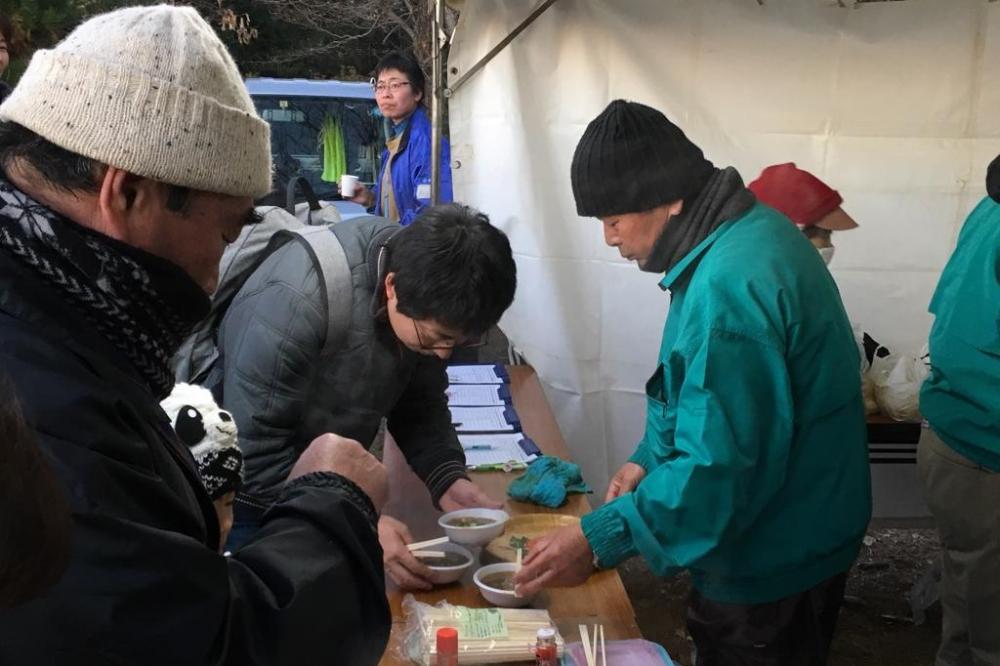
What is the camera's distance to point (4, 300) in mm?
743

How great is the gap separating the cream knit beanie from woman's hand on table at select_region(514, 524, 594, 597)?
927 mm

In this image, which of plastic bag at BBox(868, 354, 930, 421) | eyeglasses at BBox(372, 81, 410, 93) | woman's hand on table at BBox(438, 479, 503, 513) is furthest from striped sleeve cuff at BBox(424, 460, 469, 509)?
eyeglasses at BBox(372, 81, 410, 93)

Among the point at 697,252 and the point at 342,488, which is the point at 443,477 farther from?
the point at 342,488

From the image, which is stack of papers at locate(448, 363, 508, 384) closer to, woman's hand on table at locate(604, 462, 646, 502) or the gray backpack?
woman's hand on table at locate(604, 462, 646, 502)

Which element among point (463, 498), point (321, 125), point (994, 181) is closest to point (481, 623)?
point (463, 498)

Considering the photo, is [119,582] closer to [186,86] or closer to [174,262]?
[174,262]

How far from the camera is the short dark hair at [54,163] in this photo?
2.71 feet

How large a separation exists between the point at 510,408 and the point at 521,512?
90 cm

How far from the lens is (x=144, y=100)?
847 mm

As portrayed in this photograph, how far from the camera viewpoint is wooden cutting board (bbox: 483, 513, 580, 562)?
1780 mm

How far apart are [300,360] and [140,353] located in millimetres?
788

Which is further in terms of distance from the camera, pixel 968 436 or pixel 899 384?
pixel 899 384

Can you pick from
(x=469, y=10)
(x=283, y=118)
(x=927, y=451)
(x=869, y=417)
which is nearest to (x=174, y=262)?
(x=927, y=451)

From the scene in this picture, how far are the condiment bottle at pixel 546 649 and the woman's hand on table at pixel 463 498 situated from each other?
58 cm
